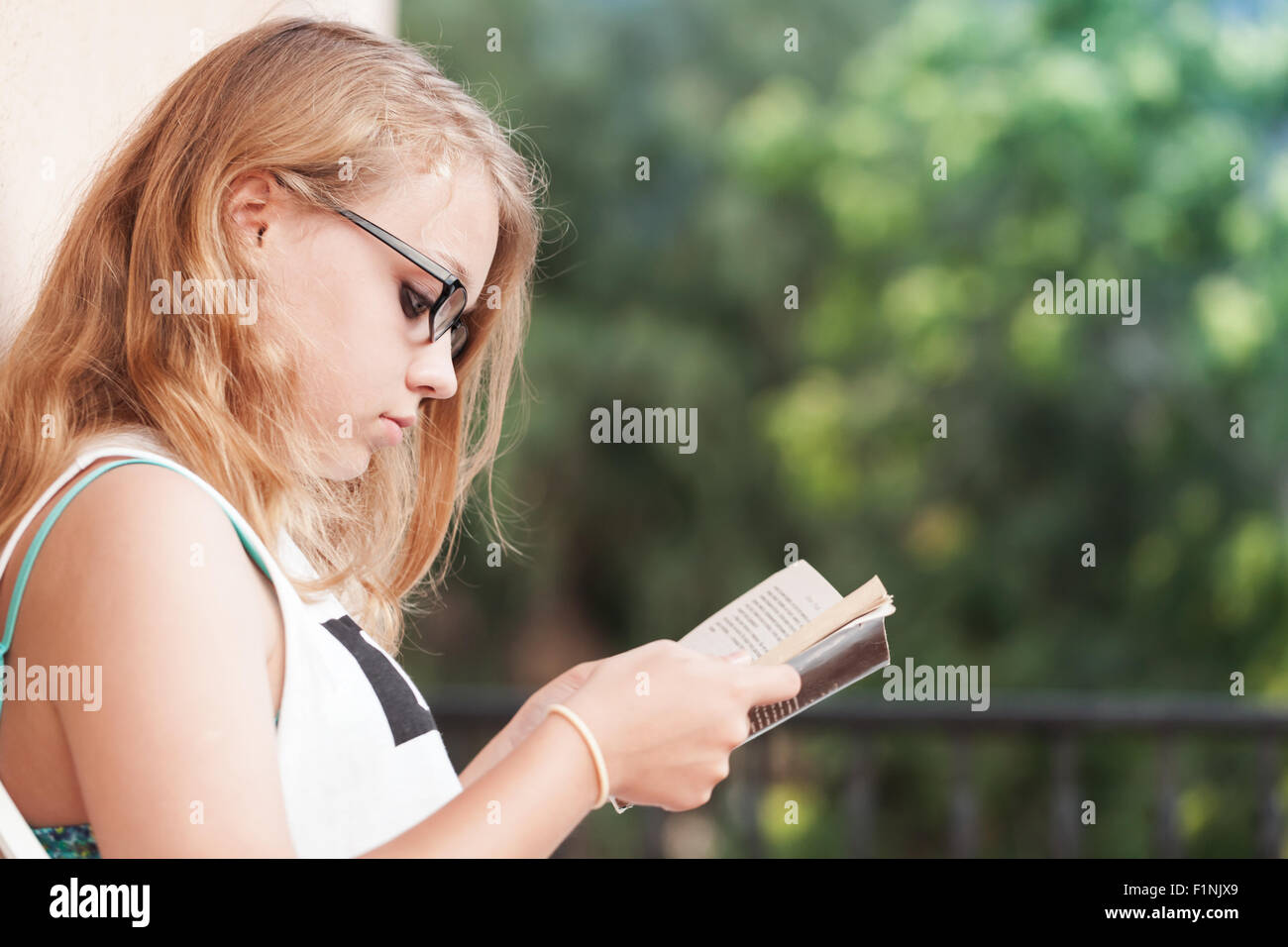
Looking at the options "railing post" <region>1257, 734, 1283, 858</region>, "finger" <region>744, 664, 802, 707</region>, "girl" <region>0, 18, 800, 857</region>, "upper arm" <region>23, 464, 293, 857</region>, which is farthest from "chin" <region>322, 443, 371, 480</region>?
"railing post" <region>1257, 734, 1283, 858</region>

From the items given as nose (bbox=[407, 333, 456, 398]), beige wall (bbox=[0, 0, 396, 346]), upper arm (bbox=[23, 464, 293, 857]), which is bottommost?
upper arm (bbox=[23, 464, 293, 857])

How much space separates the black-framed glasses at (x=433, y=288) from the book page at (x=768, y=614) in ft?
0.98

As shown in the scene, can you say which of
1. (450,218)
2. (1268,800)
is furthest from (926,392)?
(450,218)

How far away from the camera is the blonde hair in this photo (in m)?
0.80

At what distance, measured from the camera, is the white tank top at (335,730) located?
0.74 meters

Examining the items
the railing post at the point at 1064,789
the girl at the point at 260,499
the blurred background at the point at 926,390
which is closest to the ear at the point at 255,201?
the girl at the point at 260,499

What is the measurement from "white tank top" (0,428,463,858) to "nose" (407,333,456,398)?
0.16 meters

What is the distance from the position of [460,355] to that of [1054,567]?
4.97 meters

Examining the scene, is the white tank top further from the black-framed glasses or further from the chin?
the black-framed glasses

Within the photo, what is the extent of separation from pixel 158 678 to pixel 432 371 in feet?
1.07

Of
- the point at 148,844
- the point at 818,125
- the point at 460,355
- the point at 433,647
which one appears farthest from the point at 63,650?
the point at 433,647

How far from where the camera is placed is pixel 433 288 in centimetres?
89

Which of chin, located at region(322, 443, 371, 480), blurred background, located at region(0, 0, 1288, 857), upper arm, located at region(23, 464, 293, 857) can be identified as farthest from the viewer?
blurred background, located at region(0, 0, 1288, 857)

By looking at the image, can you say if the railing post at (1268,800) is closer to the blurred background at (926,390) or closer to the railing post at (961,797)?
the blurred background at (926,390)
